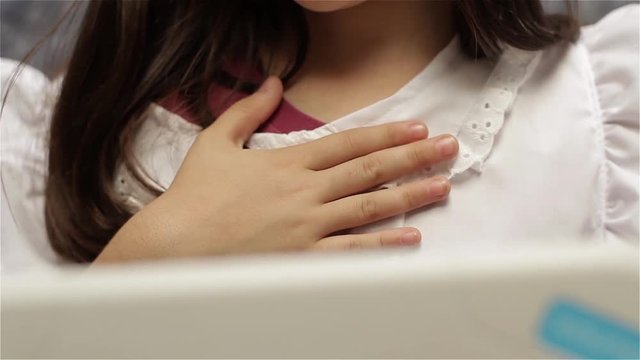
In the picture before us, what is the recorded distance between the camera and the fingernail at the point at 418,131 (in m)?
0.58

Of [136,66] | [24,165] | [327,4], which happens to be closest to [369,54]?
[327,4]

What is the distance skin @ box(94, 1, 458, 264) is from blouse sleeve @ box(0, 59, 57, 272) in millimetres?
128

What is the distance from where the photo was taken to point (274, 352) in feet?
0.68

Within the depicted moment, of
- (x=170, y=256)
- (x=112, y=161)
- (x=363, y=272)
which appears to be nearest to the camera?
(x=363, y=272)

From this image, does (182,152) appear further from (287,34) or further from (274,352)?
(274,352)

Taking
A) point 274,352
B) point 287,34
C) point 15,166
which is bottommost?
point 15,166

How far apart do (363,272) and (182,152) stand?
1.56ft

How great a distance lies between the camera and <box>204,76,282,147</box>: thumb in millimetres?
622

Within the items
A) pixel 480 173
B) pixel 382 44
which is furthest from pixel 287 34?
pixel 480 173

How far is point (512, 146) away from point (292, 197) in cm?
17

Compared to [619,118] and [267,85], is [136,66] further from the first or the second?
[619,118]

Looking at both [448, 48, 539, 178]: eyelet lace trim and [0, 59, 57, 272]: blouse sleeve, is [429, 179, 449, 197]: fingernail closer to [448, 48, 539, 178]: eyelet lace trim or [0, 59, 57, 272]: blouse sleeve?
[448, 48, 539, 178]: eyelet lace trim

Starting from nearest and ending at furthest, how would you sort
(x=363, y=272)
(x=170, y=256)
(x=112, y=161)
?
(x=363, y=272) → (x=170, y=256) → (x=112, y=161)

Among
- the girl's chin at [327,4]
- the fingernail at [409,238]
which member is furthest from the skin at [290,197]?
the girl's chin at [327,4]
